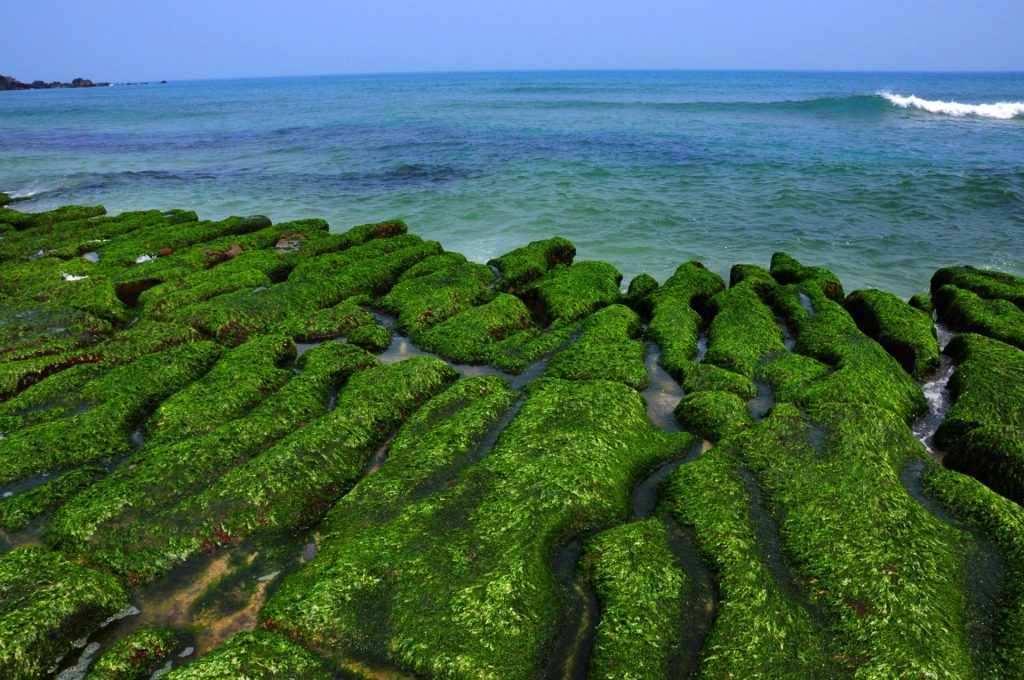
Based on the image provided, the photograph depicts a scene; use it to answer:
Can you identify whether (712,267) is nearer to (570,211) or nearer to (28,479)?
(570,211)

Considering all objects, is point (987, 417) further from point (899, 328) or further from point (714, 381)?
point (714, 381)

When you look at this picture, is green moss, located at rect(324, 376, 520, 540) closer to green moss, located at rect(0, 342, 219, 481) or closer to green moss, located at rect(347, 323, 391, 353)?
green moss, located at rect(347, 323, 391, 353)

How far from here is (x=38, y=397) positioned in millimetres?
7547

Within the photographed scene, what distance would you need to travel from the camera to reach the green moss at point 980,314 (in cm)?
957

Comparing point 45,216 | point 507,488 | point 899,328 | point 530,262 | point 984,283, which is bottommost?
point 507,488

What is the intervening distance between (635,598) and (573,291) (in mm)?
7487

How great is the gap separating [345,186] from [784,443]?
932 inches

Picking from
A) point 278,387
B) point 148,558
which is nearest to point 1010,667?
point 148,558

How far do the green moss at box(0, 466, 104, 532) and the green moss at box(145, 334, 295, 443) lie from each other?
0.85 metres

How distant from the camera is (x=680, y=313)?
10664 mm

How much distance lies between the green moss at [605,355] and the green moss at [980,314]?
6.11 m

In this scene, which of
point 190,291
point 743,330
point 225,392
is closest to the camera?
point 225,392

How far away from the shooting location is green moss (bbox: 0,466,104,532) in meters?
5.64

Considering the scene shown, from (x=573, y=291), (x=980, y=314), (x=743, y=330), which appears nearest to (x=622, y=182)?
(x=573, y=291)
